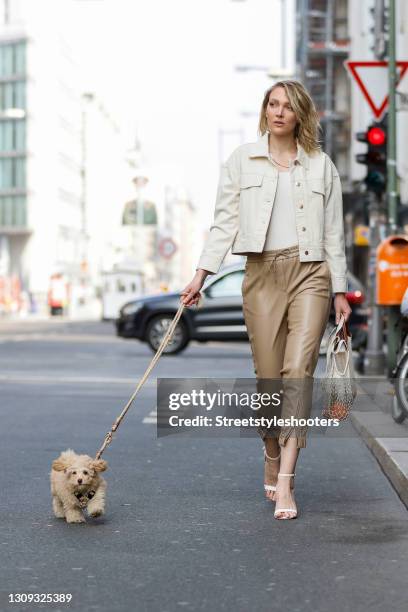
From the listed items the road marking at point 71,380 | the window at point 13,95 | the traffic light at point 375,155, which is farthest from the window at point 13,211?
the traffic light at point 375,155

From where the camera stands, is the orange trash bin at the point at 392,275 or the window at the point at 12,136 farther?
the window at the point at 12,136

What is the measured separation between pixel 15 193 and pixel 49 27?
1291 cm

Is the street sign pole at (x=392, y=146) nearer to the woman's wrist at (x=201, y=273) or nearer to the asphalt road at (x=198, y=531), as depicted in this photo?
the asphalt road at (x=198, y=531)

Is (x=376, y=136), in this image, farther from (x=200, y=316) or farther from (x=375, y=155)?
(x=200, y=316)

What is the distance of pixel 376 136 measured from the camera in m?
14.6

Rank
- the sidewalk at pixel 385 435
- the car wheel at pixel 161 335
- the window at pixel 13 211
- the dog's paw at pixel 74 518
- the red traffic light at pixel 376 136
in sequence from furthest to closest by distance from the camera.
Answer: the window at pixel 13 211
the car wheel at pixel 161 335
the red traffic light at pixel 376 136
the sidewalk at pixel 385 435
the dog's paw at pixel 74 518

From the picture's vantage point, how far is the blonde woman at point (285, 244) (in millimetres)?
6082

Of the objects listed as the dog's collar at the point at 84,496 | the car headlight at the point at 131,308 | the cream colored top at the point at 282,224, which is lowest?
the dog's collar at the point at 84,496

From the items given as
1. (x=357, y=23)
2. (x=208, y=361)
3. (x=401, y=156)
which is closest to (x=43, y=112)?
(x=357, y=23)

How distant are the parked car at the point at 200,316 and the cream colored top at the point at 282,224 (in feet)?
49.6

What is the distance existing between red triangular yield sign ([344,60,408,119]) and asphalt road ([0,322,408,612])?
5971 mm

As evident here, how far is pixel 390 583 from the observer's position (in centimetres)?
473

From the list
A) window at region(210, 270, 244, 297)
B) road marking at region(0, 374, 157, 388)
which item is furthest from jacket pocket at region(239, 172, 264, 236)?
window at region(210, 270, 244, 297)

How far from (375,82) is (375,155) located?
100cm
